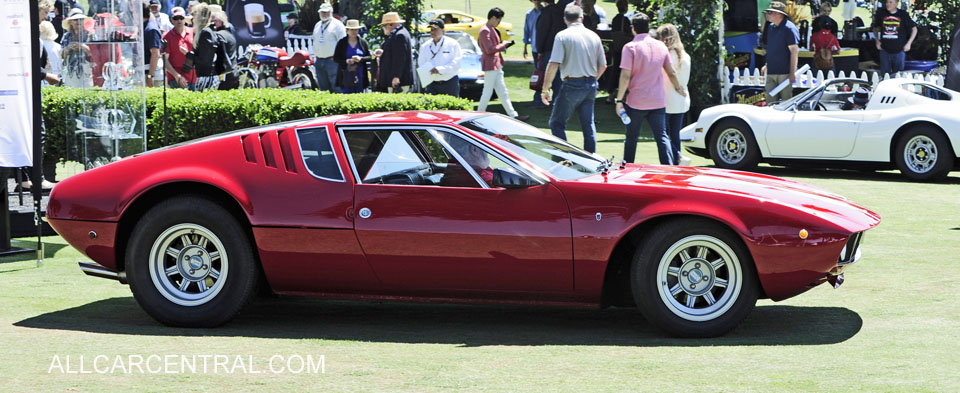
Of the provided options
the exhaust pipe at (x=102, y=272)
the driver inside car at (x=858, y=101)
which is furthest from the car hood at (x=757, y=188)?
the driver inside car at (x=858, y=101)

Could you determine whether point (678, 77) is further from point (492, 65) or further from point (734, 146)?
point (492, 65)

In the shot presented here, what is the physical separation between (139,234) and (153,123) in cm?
638

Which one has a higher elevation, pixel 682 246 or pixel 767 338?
pixel 682 246

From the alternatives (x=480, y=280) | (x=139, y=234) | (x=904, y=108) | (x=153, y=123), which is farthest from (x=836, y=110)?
(x=139, y=234)

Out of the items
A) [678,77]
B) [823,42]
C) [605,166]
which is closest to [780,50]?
[823,42]

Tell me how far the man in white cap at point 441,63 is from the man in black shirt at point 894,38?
8.57m

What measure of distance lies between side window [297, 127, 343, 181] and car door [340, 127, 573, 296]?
0.41ft

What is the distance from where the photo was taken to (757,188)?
6.41 m

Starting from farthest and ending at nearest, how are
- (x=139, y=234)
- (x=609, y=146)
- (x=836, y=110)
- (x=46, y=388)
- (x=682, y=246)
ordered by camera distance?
(x=609, y=146)
(x=836, y=110)
(x=139, y=234)
(x=682, y=246)
(x=46, y=388)

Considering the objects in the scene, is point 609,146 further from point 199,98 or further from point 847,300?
point 847,300

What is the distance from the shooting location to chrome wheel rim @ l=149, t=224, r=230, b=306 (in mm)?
6500

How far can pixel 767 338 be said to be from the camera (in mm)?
6156

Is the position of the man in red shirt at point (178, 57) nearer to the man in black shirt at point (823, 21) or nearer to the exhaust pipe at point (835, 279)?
the exhaust pipe at point (835, 279)

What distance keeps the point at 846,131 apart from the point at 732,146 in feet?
4.61
